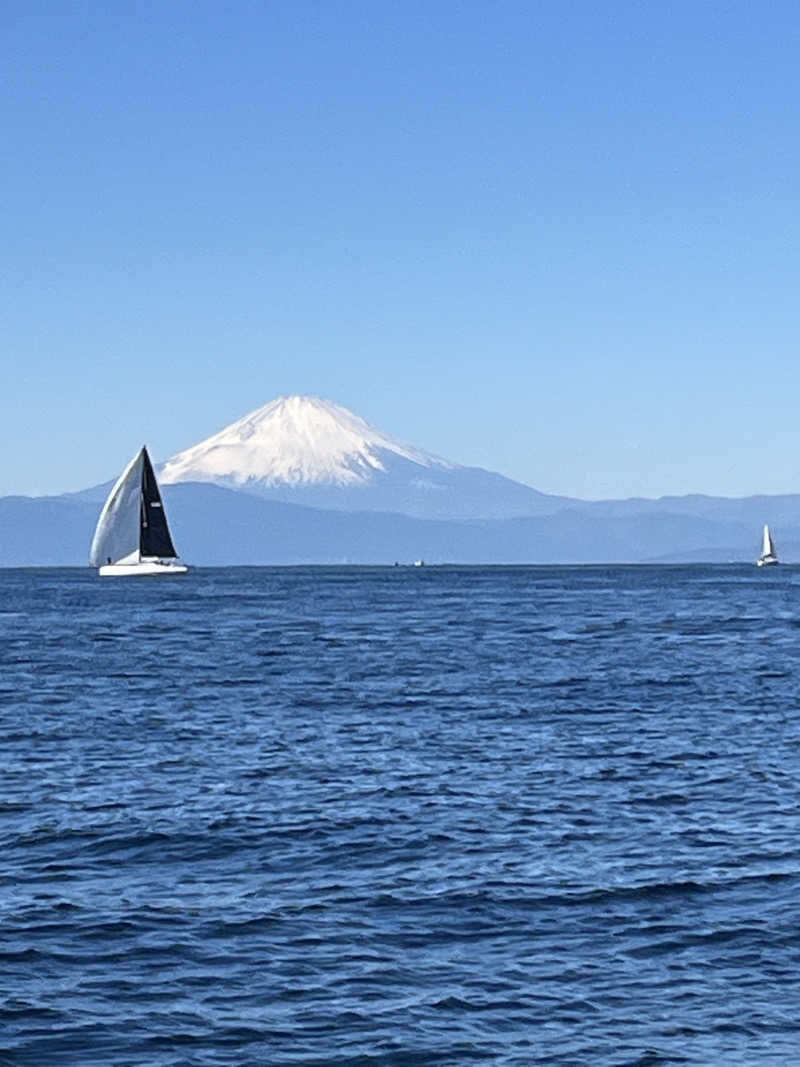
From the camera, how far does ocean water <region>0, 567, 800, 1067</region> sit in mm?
19859

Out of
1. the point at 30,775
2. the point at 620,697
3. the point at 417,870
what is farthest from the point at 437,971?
the point at 620,697

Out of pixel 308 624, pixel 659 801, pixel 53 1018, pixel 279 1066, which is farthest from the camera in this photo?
pixel 308 624

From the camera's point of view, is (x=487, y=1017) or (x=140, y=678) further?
(x=140, y=678)

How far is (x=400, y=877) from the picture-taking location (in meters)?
27.4

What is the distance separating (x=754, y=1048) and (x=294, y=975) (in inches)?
240

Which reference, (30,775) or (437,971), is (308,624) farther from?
(437,971)

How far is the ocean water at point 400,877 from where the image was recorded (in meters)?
19.9

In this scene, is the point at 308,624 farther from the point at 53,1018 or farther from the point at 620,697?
the point at 53,1018

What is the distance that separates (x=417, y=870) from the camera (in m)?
28.0

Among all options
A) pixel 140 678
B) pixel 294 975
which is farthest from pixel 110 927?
pixel 140 678

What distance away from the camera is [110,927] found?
24.2 m

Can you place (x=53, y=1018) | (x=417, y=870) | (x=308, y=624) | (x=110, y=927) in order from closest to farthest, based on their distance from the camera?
(x=53, y=1018)
(x=110, y=927)
(x=417, y=870)
(x=308, y=624)

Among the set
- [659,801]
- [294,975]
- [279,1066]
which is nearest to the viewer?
[279,1066]

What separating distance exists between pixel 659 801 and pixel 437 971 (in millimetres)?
13398
